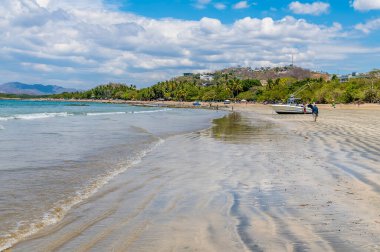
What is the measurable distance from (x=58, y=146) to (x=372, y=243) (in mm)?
15959

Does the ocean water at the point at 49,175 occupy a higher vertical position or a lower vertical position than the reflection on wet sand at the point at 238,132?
higher

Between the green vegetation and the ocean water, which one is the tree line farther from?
the ocean water

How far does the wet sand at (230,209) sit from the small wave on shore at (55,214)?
194 millimetres

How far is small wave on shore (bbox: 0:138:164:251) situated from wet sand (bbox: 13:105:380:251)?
194mm

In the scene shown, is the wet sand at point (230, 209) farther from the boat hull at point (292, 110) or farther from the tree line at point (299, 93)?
the tree line at point (299, 93)

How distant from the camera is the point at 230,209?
743cm

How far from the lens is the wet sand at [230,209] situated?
18.0ft

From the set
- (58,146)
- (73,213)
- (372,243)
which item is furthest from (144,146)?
(372,243)

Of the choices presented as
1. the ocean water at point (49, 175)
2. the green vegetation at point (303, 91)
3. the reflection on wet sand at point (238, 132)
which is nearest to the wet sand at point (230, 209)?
the ocean water at point (49, 175)

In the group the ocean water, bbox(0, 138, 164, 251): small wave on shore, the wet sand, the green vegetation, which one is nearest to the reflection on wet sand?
the ocean water

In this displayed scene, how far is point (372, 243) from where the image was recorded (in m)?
5.36

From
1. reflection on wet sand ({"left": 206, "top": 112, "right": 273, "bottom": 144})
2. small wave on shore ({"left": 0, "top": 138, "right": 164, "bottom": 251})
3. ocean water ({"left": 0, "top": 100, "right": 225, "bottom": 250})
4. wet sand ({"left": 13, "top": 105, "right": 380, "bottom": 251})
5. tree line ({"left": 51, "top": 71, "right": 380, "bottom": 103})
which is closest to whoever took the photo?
wet sand ({"left": 13, "top": 105, "right": 380, "bottom": 251})

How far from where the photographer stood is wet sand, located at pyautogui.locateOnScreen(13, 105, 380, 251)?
18.0 ft

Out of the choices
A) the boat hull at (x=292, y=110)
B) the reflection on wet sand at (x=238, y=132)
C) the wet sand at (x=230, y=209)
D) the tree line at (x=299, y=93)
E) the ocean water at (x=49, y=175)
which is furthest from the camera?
the tree line at (x=299, y=93)
